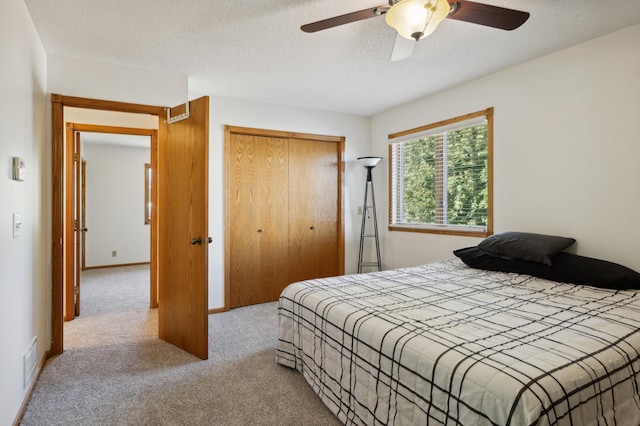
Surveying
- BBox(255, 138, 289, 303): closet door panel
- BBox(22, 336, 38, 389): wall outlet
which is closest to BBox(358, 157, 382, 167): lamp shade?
BBox(255, 138, 289, 303): closet door panel

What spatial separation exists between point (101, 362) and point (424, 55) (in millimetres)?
3357

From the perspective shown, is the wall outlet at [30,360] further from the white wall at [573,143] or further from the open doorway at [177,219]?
the white wall at [573,143]

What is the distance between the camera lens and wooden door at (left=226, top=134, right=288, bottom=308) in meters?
3.78

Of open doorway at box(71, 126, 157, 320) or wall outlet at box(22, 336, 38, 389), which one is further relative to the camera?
open doorway at box(71, 126, 157, 320)

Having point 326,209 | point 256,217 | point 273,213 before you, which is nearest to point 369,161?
point 326,209

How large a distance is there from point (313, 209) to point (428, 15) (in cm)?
288

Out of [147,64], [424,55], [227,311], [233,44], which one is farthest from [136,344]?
[424,55]

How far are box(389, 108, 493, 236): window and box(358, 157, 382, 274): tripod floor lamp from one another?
235 millimetres

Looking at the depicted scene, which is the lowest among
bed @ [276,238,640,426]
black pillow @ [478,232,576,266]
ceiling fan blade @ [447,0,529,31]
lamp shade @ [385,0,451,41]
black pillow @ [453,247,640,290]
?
bed @ [276,238,640,426]

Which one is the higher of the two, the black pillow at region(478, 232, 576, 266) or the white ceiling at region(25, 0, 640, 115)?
the white ceiling at region(25, 0, 640, 115)

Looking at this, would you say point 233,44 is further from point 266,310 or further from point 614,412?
point 614,412

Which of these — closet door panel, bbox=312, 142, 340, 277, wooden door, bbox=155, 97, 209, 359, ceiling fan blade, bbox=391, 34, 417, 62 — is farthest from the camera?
closet door panel, bbox=312, 142, 340, 277

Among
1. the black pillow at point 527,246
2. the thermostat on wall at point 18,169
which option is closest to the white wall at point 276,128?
the thermostat on wall at point 18,169

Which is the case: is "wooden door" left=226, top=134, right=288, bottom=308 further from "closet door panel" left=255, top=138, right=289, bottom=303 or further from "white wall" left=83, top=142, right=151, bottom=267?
"white wall" left=83, top=142, right=151, bottom=267
